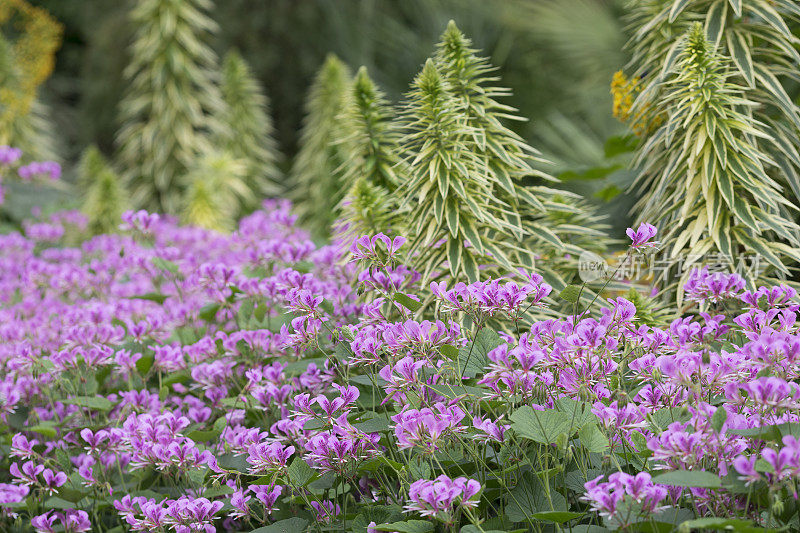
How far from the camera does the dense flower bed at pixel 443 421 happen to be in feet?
3.99

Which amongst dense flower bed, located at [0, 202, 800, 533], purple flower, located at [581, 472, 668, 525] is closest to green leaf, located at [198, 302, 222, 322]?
dense flower bed, located at [0, 202, 800, 533]

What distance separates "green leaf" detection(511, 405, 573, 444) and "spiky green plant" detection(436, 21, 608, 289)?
0.98 meters

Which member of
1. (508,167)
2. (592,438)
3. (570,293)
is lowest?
(592,438)

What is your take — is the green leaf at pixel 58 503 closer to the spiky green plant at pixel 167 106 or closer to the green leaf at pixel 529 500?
the green leaf at pixel 529 500

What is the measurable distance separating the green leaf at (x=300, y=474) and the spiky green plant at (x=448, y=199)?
76cm

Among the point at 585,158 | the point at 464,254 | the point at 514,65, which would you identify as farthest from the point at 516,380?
the point at 514,65

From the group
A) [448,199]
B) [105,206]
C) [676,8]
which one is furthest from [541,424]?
[105,206]

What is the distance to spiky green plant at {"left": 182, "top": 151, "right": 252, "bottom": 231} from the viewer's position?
18.3 ft

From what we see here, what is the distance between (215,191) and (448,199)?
4228 millimetres

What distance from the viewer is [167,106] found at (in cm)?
684

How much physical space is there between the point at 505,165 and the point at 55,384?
147cm

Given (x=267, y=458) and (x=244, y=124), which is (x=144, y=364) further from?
(x=244, y=124)

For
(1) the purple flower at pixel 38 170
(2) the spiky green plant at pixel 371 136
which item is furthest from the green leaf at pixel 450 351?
(1) the purple flower at pixel 38 170

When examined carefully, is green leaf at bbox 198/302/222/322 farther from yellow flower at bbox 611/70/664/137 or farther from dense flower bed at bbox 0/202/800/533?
yellow flower at bbox 611/70/664/137
